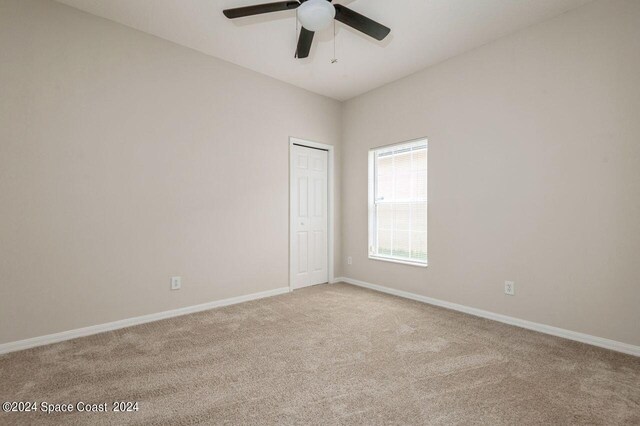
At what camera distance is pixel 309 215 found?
4.59 metres

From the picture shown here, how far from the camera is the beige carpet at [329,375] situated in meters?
1.69

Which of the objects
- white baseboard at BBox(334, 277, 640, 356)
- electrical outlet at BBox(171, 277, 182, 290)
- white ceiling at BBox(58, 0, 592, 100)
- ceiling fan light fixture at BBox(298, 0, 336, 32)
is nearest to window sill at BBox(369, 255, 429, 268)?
white baseboard at BBox(334, 277, 640, 356)

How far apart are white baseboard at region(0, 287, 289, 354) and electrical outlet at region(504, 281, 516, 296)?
2.75 m

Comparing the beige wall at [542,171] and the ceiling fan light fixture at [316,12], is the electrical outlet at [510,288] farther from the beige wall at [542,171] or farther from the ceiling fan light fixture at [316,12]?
the ceiling fan light fixture at [316,12]

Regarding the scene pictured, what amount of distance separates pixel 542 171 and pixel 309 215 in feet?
9.37

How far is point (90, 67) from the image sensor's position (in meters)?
2.82

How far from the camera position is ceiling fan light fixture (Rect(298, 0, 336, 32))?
2.00m

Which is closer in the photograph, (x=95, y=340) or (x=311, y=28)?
(x=311, y=28)

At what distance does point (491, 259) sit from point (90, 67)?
433 cm

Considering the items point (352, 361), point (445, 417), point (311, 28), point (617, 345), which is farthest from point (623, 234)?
point (311, 28)

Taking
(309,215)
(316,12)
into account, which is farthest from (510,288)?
(316,12)

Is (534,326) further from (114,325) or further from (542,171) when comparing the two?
(114,325)

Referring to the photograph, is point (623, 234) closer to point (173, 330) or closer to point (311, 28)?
point (311, 28)

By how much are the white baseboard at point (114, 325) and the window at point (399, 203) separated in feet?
5.95
